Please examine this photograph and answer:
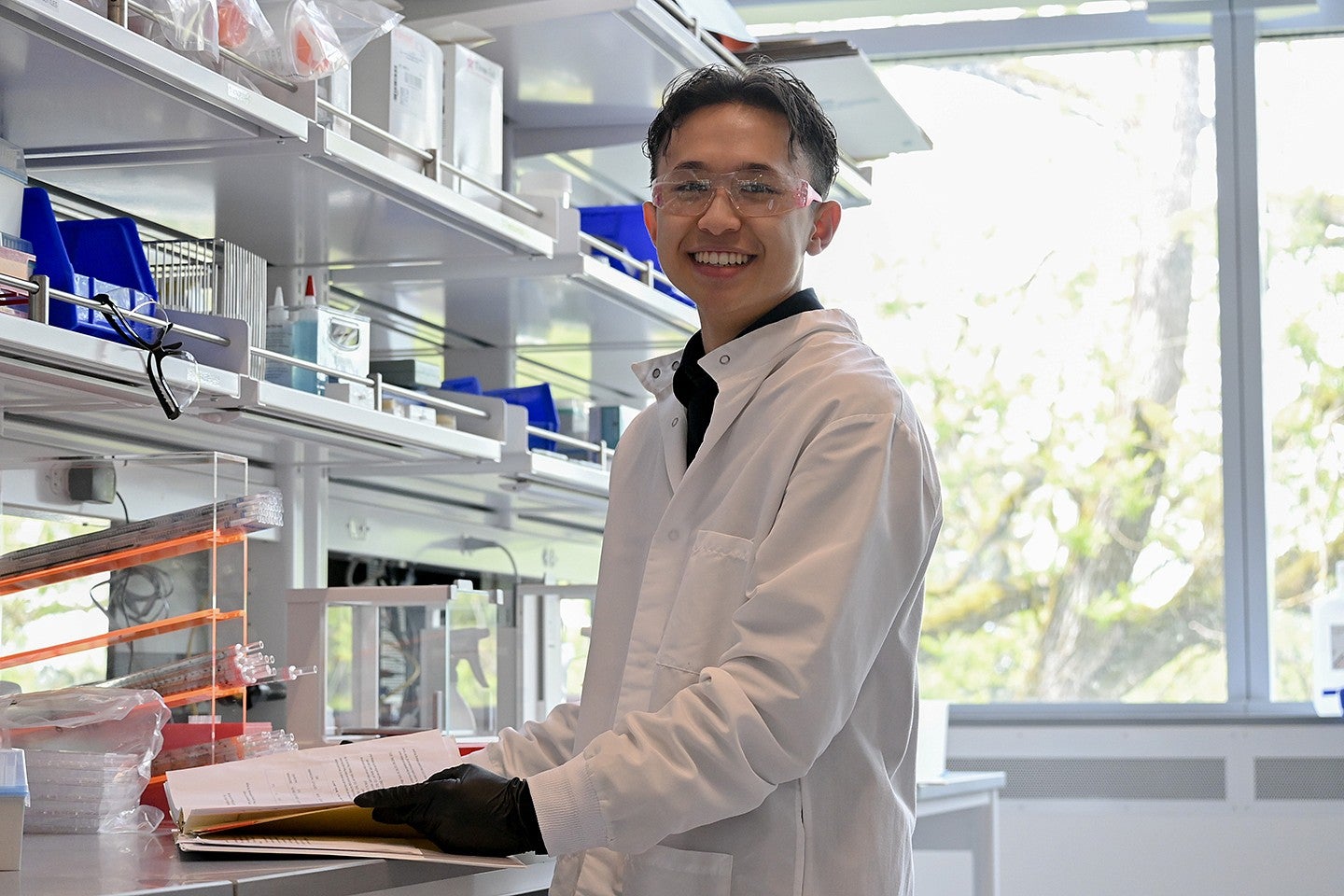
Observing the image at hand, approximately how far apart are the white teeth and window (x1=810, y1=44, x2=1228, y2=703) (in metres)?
3.10

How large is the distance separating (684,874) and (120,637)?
0.75m

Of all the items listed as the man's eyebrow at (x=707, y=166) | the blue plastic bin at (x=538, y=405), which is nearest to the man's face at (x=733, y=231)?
the man's eyebrow at (x=707, y=166)

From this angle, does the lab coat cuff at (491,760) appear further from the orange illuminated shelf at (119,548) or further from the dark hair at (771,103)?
the dark hair at (771,103)

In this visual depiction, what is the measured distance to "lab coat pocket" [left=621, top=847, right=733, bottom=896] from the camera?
125 cm

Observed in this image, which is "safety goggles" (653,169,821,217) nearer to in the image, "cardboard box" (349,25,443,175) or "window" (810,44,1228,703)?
"cardboard box" (349,25,443,175)

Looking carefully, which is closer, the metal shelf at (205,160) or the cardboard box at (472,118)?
the metal shelf at (205,160)

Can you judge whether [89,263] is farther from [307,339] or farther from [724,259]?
[724,259]

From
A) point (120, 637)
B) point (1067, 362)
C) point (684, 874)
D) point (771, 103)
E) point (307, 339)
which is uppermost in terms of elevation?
point (1067, 362)

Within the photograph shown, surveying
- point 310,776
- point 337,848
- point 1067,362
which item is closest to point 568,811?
point 337,848

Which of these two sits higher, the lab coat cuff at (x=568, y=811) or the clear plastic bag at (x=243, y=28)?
the clear plastic bag at (x=243, y=28)

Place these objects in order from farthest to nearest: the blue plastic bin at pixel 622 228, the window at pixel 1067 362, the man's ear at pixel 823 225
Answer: the window at pixel 1067 362 < the blue plastic bin at pixel 622 228 < the man's ear at pixel 823 225

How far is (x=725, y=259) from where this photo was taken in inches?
57.5

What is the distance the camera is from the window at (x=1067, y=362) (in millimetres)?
4578

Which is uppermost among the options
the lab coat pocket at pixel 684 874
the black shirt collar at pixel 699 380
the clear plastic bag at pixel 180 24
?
the clear plastic bag at pixel 180 24
